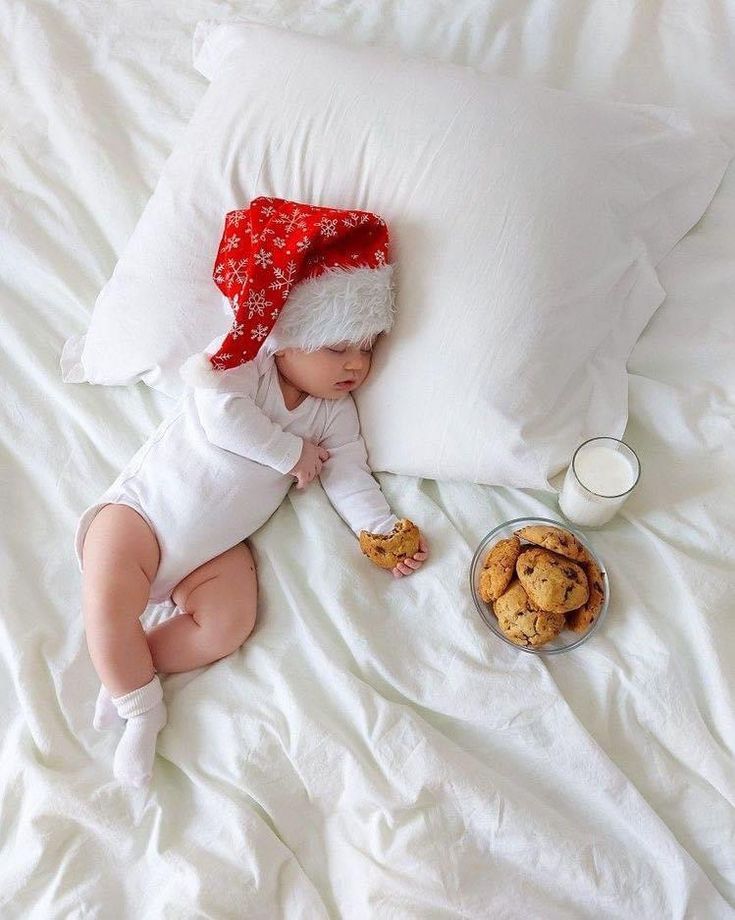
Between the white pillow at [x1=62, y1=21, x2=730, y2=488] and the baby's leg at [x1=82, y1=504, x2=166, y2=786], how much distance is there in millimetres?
237

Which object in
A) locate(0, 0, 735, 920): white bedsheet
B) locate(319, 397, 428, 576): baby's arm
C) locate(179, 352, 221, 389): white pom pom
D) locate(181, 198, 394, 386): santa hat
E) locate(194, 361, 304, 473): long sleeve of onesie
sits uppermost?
locate(181, 198, 394, 386): santa hat

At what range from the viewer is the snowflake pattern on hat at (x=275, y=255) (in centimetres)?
100

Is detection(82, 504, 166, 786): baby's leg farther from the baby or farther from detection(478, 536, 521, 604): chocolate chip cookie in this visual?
detection(478, 536, 521, 604): chocolate chip cookie

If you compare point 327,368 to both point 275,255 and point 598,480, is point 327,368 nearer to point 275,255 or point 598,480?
point 275,255

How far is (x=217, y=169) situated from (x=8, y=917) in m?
0.95

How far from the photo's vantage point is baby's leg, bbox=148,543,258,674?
1.02 meters

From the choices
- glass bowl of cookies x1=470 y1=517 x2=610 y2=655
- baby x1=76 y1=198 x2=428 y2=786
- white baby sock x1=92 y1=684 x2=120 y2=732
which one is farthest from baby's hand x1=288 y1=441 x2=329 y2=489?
white baby sock x1=92 y1=684 x2=120 y2=732

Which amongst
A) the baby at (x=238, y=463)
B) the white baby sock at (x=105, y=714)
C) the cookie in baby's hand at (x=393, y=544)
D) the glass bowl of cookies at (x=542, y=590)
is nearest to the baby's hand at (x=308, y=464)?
the baby at (x=238, y=463)

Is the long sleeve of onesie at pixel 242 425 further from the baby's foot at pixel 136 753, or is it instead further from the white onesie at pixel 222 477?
the baby's foot at pixel 136 753

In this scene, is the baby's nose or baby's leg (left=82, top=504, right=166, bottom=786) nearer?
baby's leg (left=82, top=504, right=166, bottom=786)

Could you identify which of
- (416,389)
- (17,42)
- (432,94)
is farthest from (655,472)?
(17,42)

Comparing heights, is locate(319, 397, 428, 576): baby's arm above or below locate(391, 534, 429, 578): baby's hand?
above

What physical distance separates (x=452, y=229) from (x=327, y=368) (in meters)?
0.24


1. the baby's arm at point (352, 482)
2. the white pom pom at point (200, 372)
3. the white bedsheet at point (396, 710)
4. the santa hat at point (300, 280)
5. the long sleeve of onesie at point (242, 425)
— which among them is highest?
the santa hat at point (300, 280)
